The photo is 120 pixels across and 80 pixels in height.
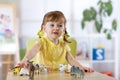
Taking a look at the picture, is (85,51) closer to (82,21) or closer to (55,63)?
(82,21)

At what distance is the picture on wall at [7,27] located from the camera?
13.3ft

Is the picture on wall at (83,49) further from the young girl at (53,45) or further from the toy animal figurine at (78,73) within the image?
the toy animal figurine at (78,73)

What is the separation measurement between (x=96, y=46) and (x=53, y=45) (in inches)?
107

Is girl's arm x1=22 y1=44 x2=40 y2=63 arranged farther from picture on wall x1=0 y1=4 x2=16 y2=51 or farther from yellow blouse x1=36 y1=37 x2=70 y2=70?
picture on wall x1=0 y1=4 x2=16 y2=51

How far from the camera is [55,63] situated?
1.97 m

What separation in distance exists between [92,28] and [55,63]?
2606 millimetres

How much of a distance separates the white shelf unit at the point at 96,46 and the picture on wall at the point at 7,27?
3.46 ft

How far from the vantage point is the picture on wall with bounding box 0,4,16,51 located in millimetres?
4051

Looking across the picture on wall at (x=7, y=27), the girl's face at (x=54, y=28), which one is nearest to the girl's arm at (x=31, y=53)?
the girl's face at (x=54, y=28)

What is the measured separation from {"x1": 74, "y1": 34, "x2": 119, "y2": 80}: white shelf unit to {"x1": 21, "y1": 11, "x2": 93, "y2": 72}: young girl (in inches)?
90.0

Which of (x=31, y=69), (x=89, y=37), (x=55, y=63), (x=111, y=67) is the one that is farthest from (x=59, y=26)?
(x=111, y=67)

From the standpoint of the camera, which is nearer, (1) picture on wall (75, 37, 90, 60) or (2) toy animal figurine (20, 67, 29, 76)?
(2) toy animal figurine (20, 67, 29, 76)

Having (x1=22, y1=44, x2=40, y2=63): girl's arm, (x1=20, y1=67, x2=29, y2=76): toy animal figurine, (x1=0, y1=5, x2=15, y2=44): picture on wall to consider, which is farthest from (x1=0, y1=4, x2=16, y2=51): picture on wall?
(x1=20, y1=67, x2=29, y2=76): toy animal figurine

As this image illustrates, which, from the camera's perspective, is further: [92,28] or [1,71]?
[92,28]
